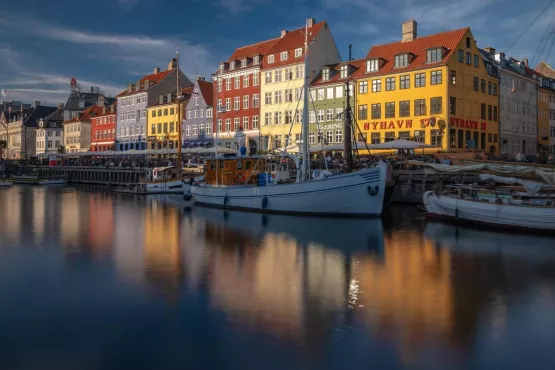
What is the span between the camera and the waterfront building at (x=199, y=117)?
72.6 metres

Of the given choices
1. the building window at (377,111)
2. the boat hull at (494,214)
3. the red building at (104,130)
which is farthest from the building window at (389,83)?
the red building at (104,130)

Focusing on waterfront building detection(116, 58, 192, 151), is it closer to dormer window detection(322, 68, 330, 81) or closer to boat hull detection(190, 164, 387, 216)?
dormer window detection(322, 68, 330, 81)

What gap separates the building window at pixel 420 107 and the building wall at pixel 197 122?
3018 centimetres

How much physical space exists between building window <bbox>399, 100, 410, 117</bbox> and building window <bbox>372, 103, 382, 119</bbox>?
2.44 m

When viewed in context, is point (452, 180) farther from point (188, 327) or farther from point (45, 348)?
point (45, 348)

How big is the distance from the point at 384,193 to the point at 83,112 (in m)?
91.3

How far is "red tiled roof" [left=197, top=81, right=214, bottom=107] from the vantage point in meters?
73.6

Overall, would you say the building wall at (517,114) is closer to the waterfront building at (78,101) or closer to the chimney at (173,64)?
the chimney at (173,64)

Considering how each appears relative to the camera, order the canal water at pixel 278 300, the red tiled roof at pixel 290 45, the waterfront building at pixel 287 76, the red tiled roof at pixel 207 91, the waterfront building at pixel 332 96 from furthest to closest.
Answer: the red tiled roof at pixel 207 91 → the red tiled roof at pixel 290 45 → the waterfront building at pixel 287 76 → the waterfront building at pixel 332 96 → the canal water at pixel 278 300

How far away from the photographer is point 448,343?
9938mm

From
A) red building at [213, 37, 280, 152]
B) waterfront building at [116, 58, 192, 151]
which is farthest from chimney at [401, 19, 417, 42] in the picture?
waterfront building at [116, 58, 192, 151]

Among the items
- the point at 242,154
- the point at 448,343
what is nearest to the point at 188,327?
→ the point at 448,343

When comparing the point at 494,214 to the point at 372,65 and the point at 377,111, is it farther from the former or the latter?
the point at 372,65

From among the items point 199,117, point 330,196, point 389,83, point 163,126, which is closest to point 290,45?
point 389,83
